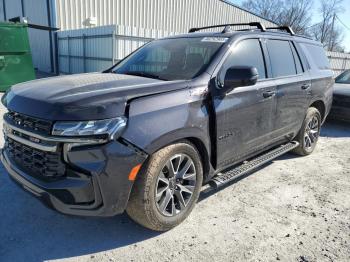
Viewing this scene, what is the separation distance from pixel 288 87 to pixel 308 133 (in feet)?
4.63

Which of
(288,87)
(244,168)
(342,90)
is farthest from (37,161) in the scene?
(342,90)

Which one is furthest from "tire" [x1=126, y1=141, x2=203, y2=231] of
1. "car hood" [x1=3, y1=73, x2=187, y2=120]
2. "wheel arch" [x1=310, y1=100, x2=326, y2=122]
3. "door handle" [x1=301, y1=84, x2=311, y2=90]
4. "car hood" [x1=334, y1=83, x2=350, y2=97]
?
"car hood" [x1=334, y1=83, x2=350, y2=97]

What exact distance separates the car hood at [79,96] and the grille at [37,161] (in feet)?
1.02

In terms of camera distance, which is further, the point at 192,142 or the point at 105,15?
the point at 105,15

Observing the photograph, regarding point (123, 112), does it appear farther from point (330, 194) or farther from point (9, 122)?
point (330, 194)

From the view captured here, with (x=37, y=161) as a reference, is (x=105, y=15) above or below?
above

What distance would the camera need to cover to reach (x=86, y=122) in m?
2.49

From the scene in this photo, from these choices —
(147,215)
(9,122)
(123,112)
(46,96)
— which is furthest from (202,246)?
(9,122)

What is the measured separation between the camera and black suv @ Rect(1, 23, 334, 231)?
2.51 m

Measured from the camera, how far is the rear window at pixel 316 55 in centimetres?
530

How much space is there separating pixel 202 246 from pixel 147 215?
57 cm

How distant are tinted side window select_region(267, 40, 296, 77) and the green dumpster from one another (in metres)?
9.11

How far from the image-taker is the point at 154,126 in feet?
8.96

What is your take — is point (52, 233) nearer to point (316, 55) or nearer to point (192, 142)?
point (192, 142)
